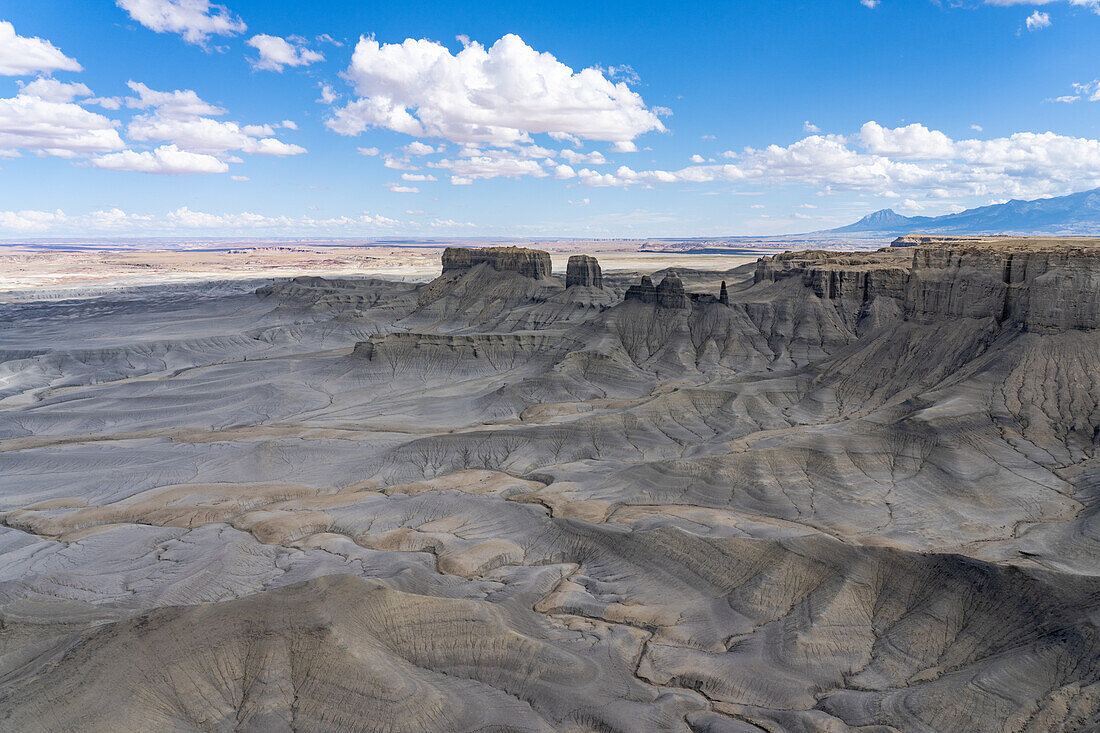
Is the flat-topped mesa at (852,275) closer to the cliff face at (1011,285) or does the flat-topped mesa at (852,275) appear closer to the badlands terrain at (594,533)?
the badlands terrain at (594,533)

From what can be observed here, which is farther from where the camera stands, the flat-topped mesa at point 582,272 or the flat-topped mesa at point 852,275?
the flat-topped mesa at point 582,272

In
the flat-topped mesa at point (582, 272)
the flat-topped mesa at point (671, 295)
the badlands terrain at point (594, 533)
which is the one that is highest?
the flat-topped mesa at point (582, 272)

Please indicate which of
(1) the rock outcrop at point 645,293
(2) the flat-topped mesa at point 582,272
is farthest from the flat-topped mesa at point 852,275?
(2) the flat-topped mesa at point 582,272

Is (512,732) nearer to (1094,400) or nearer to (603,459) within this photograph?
(603,459)

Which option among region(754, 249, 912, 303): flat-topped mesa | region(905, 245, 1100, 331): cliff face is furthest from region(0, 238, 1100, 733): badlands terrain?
region(754, 249, 912, 303): flat-topped mesa

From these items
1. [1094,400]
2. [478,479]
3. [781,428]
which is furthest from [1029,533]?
[478,479]

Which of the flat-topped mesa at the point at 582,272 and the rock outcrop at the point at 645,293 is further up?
the flat-topped mesa at the point at 582,272
